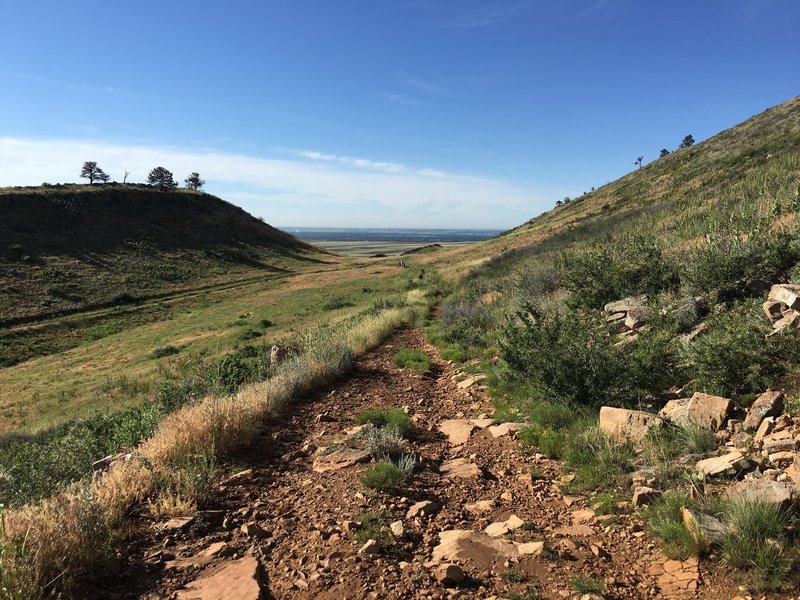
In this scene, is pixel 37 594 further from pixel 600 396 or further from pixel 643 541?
pixel 600 396

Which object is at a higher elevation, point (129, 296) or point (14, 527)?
point (14, 527)

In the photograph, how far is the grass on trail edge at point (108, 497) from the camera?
286 cm

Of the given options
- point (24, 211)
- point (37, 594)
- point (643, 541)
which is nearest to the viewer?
point (37, 594)

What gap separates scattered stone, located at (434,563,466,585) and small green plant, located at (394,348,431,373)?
246 inches

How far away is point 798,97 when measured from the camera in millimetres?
38250

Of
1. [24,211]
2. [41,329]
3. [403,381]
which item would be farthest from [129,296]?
[403,381]

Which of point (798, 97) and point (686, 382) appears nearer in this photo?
point (686, 382)

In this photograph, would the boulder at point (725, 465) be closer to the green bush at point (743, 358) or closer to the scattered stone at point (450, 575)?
the green bush at point (743, 358)

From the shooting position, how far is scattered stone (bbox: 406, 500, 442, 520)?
160 inches

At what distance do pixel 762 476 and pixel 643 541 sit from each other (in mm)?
1131

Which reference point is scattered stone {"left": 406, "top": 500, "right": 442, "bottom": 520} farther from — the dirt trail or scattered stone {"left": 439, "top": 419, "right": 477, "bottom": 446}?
scattered stone {"left": 439, "top": 419, "right": 477, "bottom": 446}

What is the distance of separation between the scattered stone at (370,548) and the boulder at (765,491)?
2.61 meters

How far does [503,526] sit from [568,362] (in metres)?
2.86

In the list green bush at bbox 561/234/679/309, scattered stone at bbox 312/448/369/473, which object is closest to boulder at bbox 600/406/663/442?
scattered stone at bbox 312/448/369/473
